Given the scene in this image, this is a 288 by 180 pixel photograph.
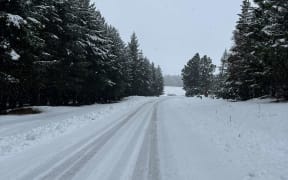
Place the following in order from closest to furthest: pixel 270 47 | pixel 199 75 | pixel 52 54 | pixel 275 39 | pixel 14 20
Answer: pixel 14 20
pixel 270 47
pixel 275 39
pixel 52 54
pixel 199 75

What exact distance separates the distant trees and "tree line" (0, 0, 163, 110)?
151 ft

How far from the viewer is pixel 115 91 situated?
46.0m

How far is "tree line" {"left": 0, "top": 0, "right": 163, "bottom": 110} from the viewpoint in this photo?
20.7 m

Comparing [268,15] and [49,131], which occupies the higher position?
[268,15]

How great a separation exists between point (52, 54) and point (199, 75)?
69.5 m

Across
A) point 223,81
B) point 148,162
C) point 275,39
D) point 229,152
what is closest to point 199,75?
point 223,81

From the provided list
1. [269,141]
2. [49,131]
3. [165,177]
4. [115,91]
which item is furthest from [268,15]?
[115,91]

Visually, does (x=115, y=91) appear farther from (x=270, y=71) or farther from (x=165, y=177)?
(x=165, y=177)

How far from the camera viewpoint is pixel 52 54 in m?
31.1

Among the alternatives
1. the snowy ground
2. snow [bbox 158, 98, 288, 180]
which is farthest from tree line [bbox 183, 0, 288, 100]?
the snowy ground

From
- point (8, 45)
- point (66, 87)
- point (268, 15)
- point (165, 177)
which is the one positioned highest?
point (268, 15)

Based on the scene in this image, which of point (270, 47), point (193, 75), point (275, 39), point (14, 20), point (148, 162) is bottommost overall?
point (148, 162)

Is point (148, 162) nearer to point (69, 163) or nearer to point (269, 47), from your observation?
point (69, 163)

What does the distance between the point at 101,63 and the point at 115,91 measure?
26.7 feet
